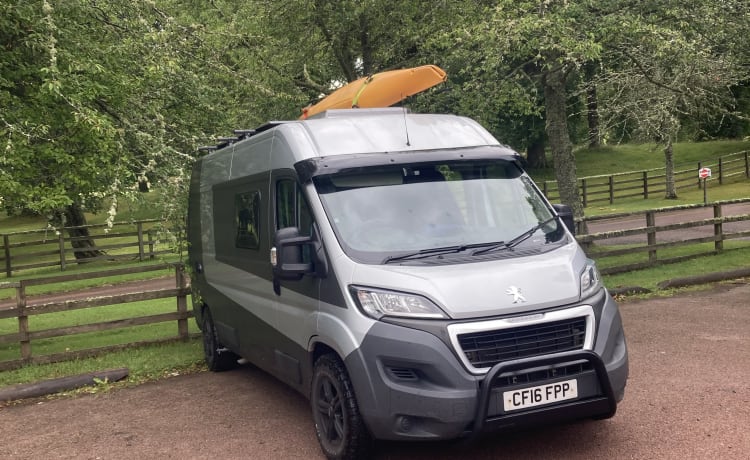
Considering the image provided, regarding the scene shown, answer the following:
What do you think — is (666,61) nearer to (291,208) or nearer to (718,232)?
(718,232)

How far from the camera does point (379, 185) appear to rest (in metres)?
5.41

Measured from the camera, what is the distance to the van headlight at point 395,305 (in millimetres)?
4492

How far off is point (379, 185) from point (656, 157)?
49.0 metres

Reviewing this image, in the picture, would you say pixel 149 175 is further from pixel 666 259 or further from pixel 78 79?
pixel 666 259

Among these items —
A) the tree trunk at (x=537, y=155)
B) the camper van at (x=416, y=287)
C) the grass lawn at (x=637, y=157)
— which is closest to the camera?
the camper van at (x=416, y=287)

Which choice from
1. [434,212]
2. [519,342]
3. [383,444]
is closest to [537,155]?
[434,212]

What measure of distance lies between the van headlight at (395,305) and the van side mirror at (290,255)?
0.61 m

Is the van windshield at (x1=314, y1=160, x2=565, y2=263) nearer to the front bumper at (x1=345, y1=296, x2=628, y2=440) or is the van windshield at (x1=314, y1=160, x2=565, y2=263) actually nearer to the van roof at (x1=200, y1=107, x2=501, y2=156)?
the van roof at (x1=200, y1=107, x2=501, y2=156)

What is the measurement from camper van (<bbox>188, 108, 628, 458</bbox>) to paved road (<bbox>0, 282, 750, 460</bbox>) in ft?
1.53

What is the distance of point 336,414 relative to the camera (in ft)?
16.3

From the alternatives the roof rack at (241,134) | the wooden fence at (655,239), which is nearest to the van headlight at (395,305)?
the roof rack at (241,134)

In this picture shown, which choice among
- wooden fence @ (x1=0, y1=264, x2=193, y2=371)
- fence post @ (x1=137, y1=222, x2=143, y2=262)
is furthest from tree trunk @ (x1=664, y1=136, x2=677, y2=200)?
wooden fence @ (x1=0, y1=264, x2=193, y2=371)

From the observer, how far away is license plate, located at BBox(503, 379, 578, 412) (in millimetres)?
4359

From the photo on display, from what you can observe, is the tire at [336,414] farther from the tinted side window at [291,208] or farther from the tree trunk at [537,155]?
the tree trunk at [537,155]
